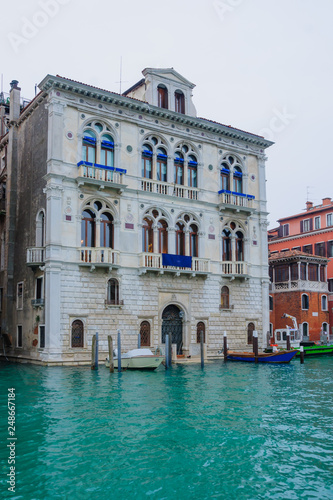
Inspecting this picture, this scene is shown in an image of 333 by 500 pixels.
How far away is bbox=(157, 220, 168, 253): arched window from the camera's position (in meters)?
24.4

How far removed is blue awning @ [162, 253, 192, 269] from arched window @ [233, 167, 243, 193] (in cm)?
536

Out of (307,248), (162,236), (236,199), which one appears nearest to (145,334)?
(162,236)

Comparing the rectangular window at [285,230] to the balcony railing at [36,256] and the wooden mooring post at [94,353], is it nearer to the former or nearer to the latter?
the balcony railing at [36,256]

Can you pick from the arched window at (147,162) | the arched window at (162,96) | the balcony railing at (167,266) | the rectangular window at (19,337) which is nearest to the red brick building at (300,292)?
the balcony railing at (167,266)

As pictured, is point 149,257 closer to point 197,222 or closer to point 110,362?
point 197,222

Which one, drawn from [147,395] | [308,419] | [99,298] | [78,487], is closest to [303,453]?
[308,419]

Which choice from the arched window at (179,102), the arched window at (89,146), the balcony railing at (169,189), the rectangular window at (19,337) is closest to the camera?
the arched window at (89,146)

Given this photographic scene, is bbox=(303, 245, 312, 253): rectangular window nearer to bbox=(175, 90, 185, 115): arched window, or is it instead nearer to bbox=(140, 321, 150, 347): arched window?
bbox=(175, 90, 185, 115): arched window

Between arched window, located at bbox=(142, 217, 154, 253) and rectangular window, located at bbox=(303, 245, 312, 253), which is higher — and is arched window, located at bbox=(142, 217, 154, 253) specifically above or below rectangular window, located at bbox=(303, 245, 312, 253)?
below

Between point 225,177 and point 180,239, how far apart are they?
4.56m

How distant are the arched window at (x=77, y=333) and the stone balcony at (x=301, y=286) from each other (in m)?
17.3

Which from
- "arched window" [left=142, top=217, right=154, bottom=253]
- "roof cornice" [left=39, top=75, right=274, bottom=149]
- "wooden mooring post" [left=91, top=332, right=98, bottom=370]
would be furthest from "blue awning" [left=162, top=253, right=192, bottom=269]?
"roof cornice" [left=39, top=75, right=274, bottom=149]

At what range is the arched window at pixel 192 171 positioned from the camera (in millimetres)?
25781

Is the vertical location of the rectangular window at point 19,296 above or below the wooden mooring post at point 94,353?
above
